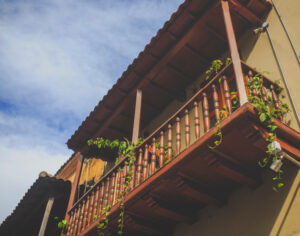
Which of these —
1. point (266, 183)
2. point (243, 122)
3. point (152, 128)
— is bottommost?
point (266, 183)

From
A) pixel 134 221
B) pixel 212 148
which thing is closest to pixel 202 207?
pixel 134 221

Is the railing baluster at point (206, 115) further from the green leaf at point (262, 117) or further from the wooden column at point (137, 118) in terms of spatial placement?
the wooden column at point (137, 118)

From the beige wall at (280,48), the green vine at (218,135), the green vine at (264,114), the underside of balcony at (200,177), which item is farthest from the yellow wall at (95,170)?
the green vine at (264,114)

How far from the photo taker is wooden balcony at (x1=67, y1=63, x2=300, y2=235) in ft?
14.6

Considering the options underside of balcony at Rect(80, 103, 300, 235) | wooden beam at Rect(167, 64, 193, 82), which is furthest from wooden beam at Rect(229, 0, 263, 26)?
underside of balcony at Rect(80, 103, 300, 235)

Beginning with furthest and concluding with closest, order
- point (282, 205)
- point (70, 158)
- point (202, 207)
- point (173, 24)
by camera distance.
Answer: point (70, 158)
point (173, 24)
point (202, 207)
point (282, 205)

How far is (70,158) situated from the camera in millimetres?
16375

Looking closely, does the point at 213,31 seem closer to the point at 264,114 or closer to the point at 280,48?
the point at 280,48

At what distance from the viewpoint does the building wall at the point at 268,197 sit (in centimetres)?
449

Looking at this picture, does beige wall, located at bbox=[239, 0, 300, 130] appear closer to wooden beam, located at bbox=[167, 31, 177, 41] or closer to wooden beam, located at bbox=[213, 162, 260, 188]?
wooden beam, located at bbox=[213, 162, 260, 188]

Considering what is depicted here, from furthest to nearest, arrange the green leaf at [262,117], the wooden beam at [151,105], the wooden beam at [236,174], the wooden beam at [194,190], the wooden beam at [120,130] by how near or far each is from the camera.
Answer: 1. the wooden beam at [120,130]
2. the wooden beam at [151,105]
3. the wooden beam at [194,190]
4. the wooden beam at [236,174]
5. the green leaf at [262,117]

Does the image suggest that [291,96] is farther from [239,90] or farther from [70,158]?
[70,158]

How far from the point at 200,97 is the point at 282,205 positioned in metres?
2.14

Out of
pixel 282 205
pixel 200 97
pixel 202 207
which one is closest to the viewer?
pixel 282 205
